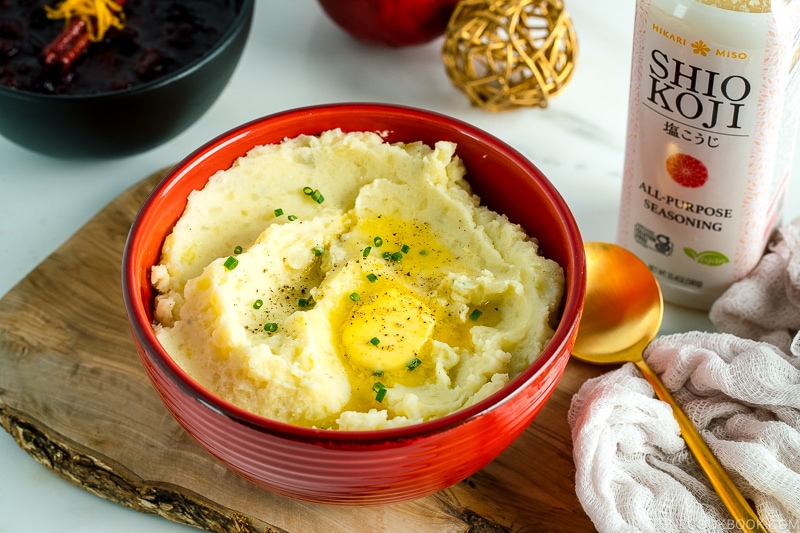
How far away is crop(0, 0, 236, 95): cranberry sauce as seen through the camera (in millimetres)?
3076

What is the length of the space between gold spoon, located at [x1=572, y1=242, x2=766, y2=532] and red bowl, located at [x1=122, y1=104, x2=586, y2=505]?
0.33 metres

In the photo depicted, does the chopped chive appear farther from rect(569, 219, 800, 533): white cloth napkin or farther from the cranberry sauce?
the cranberry sauce

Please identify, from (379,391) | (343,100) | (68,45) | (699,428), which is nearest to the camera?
(379,391)

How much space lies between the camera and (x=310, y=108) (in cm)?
259

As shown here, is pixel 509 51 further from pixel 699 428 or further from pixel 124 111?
pixel 699 428

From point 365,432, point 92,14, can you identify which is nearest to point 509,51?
point 92,14

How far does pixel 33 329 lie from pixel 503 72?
68.1 inches

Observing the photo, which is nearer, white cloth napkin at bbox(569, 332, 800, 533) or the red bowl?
the red bowl

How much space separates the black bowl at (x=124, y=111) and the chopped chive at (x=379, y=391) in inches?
53.1

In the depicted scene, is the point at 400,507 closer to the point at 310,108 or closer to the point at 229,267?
the point at 229,267

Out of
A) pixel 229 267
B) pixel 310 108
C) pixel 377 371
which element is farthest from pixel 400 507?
pixel 310 108

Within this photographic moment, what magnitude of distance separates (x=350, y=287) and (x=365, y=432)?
52 centimetres

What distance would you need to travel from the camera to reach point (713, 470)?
236 cm

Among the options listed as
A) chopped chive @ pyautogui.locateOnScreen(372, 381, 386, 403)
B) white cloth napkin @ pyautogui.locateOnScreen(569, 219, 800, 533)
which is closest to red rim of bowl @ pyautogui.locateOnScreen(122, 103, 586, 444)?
chopped chive @ pyautogui.locateOnScreen(372, 381, 386, 403)
